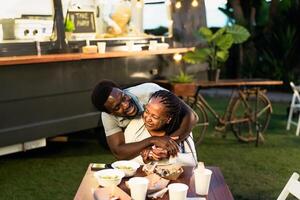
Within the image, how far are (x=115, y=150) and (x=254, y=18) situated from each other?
27.6 feet

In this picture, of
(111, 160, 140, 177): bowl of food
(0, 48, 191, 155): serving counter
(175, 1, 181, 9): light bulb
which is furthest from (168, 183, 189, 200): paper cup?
(175, 1, 181, 9): light bulb

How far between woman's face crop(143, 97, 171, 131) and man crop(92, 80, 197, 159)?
13cm

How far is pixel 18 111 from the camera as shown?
15.3ft

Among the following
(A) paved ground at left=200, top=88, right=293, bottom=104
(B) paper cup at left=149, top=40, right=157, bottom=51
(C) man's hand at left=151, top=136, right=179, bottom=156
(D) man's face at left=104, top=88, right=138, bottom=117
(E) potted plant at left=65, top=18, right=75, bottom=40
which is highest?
(E) potted plant at left=65, top=18, right=75, bottom=40

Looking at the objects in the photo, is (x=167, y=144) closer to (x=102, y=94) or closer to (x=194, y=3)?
(x=102, y=94)

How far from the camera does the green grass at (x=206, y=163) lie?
15.0ft

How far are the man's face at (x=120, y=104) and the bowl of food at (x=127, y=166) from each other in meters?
0.31

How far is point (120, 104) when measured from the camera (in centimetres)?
284

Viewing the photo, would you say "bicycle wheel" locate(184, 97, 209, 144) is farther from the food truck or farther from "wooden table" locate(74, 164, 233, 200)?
"wooden table" locate(74, 164, 233, 200)

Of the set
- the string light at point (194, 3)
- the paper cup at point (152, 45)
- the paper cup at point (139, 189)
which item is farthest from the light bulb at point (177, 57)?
the paper cup at point (139, 189)

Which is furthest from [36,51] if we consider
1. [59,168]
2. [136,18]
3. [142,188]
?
[142,188]

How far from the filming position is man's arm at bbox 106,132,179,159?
2635 mm

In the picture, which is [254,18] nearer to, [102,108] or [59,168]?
[59,168]

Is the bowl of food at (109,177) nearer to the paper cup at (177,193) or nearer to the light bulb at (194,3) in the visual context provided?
the paper cup at (177,193)
